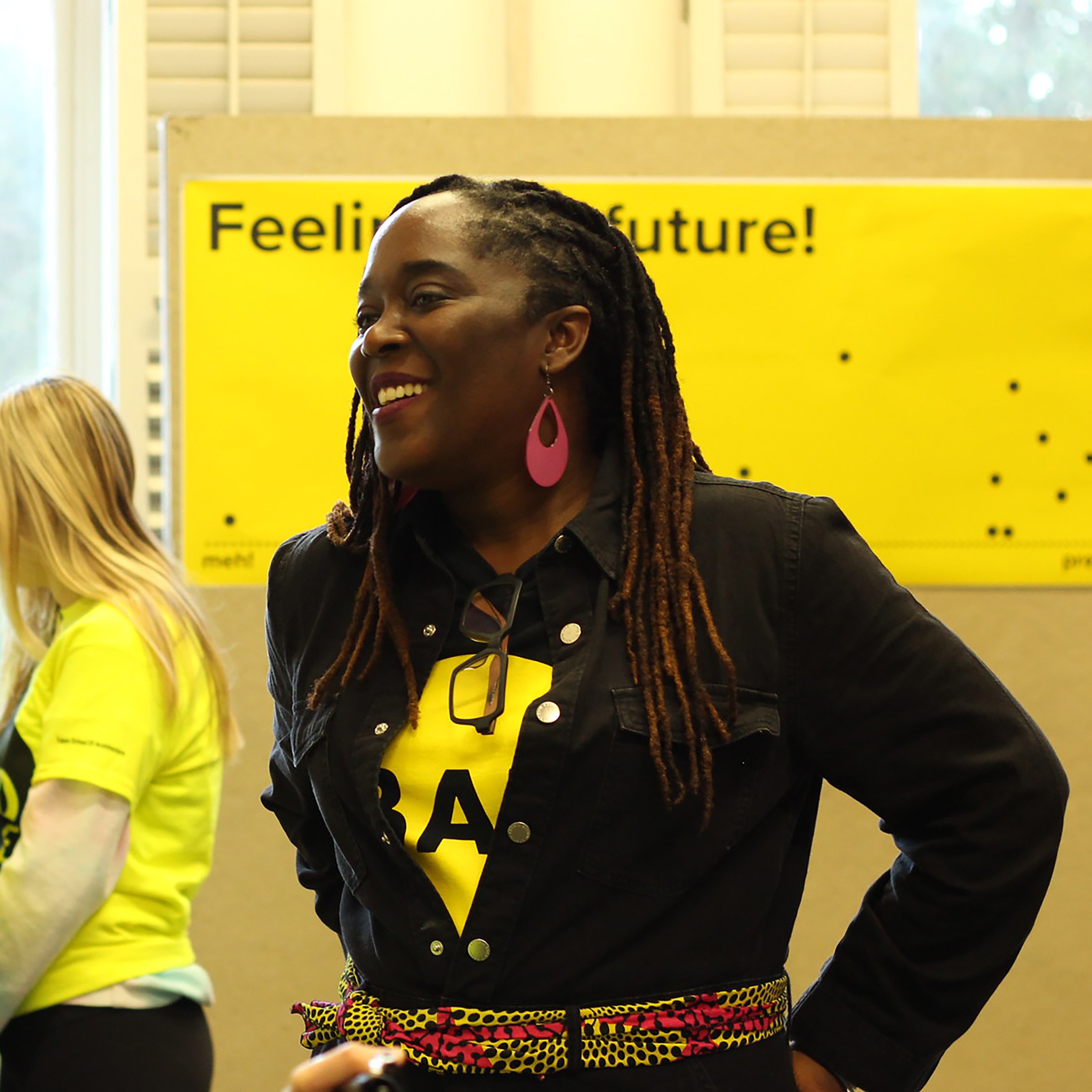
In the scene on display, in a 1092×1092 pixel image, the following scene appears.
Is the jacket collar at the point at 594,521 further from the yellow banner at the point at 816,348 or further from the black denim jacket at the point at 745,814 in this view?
the yellow banner at the point at 816,348

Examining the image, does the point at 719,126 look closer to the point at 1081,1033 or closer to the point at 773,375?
the point at 773,375

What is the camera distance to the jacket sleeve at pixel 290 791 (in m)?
1.43

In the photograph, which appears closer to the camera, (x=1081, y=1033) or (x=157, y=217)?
(x=1081, y=1033)

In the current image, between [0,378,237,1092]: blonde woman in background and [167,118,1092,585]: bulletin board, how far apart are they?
Answer: 1.21 feet

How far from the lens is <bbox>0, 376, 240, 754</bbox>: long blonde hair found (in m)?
1.87

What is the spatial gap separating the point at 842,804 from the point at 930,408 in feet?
2.24

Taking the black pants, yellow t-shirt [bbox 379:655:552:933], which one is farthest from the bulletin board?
yellow t-shirt [bbox 379:655:552:933]

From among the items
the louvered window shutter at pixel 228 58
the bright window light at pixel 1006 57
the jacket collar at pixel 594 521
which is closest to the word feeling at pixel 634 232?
the louvered window shutter at pixel 228 58

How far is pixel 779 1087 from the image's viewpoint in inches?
48.3

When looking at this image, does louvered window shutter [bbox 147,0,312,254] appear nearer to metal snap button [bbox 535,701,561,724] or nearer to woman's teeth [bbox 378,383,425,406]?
woman's teeth [bbox 378,383,425,406]

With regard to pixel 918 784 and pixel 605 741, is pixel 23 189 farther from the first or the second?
pixel 918 784

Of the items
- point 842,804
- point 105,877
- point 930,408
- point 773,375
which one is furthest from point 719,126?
point 105,877

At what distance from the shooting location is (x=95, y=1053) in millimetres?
1709

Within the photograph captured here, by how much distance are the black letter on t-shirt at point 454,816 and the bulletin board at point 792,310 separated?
3.82ft
